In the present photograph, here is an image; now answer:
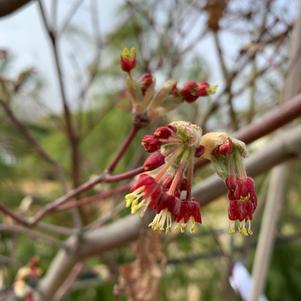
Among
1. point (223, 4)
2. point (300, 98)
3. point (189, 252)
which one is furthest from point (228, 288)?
point (189, 252)

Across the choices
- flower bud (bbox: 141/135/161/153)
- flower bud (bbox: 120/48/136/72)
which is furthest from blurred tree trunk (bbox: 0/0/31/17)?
flower bud (bbox: 141/135/161/153)

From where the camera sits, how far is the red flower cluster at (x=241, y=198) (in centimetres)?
36

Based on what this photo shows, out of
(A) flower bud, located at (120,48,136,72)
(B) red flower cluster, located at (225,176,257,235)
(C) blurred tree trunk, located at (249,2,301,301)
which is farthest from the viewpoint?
(C) blurred tree trunk, located at (249,2,301,301)

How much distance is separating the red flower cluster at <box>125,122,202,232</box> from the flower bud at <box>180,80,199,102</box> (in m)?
0.13

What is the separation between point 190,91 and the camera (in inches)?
19.9

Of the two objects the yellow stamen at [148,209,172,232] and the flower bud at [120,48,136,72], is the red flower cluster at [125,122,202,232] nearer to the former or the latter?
the yellow stamen at [148,209,172,232]

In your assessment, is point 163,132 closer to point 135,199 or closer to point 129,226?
point 135,199

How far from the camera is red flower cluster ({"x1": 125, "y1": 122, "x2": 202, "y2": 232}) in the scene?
1.20ft

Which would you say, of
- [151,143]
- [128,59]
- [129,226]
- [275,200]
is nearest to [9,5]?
[128,59]

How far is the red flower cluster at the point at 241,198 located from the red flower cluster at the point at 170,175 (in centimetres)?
3

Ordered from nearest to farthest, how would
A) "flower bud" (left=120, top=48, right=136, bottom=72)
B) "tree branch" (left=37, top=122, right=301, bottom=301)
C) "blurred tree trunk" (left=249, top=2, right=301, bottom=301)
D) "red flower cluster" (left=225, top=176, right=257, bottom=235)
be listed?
"red flower cluster" (left=225, top=176, right=257, bottom=235) → "flower bud" (left=120, top=48, right=136, bottom=72) → "tree branch" (left=37, top=122, right=301, bottom=301) → "blurred tree trunk" (left=249, top=2, right=301, bottom=301)

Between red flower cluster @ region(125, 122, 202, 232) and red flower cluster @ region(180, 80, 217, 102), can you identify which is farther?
red flower cluster @ region(180, 80, 217, 102)

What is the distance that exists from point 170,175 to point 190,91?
0.50ft

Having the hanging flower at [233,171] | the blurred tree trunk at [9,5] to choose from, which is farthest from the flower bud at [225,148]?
the blurred tree trunk at [9,5]
